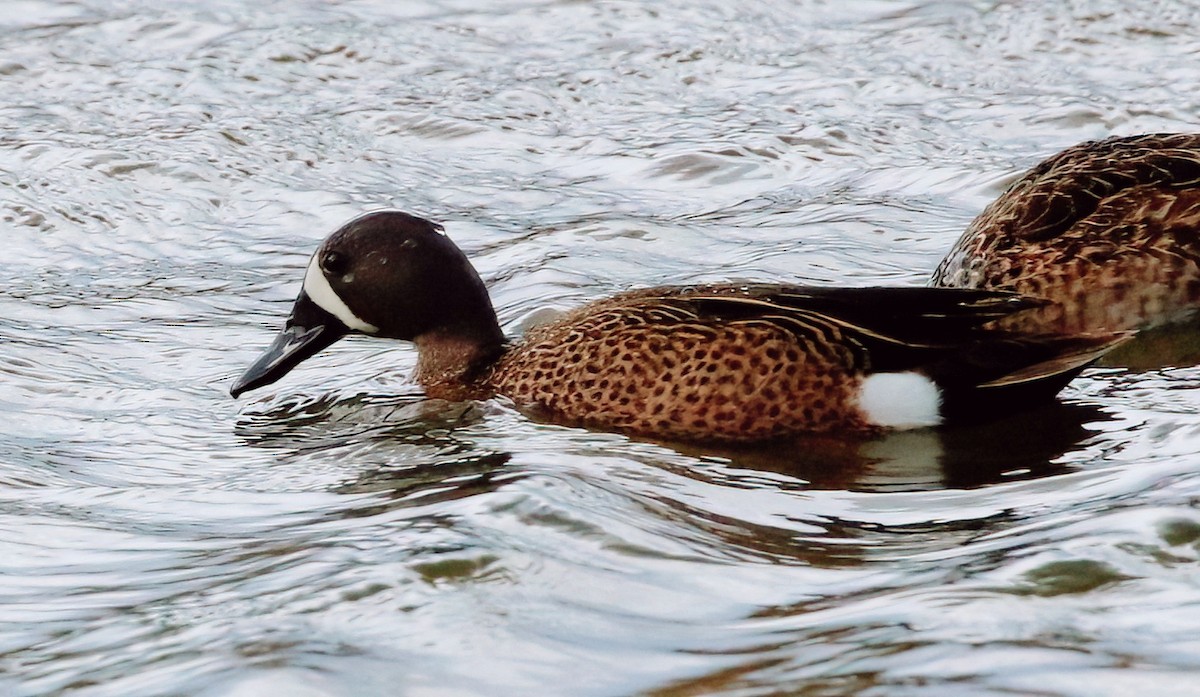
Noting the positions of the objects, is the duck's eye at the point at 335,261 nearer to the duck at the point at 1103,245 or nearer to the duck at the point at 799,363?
the duck at the point at 799,363

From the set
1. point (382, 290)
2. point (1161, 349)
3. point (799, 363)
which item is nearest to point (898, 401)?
point (799, 363)

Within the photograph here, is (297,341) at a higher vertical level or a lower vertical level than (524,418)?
higher

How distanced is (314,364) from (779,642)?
13.0 feet

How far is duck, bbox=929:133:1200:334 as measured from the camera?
24.5ft

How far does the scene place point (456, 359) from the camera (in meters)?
7.12

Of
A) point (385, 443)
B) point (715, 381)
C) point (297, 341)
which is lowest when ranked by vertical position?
point (385, 443)

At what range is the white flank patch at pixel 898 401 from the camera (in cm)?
620

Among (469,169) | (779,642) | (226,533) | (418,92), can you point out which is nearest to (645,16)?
(418,92)

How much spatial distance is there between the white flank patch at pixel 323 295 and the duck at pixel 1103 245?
248cm

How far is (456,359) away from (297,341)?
0.60 metres

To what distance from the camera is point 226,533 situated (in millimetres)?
5203

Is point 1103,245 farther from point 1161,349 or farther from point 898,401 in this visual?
point 898,401

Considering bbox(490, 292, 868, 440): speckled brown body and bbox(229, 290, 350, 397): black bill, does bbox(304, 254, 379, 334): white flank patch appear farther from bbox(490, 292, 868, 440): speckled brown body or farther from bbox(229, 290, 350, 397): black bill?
bbox(490, 292, 868, 440): speckled brown body

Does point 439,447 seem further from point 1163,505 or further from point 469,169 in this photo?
point 469,169
